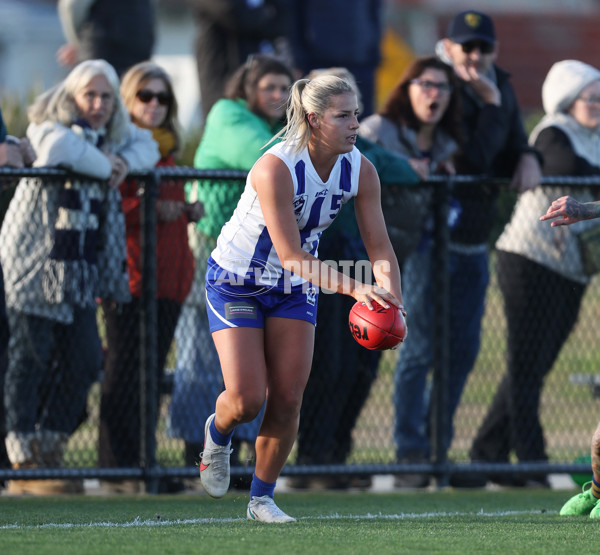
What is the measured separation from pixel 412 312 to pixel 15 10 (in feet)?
82.2

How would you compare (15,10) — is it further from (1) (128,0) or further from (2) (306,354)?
(2) (306,354)

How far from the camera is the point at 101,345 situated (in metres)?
7.90

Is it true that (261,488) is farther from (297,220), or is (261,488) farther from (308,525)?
(297,220)

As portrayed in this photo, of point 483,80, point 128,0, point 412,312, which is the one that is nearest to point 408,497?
point 412,312

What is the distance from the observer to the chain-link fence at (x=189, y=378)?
771 cm

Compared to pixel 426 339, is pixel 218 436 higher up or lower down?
lower down

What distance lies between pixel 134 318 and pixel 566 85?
3.21 m

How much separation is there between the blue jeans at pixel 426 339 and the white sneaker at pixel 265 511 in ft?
6.98

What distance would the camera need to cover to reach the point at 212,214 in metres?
8.11

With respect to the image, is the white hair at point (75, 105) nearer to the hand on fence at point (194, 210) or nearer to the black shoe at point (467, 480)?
the hand on fence at point (194, 210)

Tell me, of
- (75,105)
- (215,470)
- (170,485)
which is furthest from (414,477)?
(75,105)

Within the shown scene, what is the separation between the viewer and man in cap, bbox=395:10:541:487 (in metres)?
8.41

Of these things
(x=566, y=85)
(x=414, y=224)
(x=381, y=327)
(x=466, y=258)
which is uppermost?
(x=566, y=85)

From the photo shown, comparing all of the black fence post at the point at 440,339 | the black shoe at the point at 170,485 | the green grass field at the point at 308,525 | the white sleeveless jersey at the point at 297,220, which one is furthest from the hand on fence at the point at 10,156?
the black fence post at the point at 440,339
